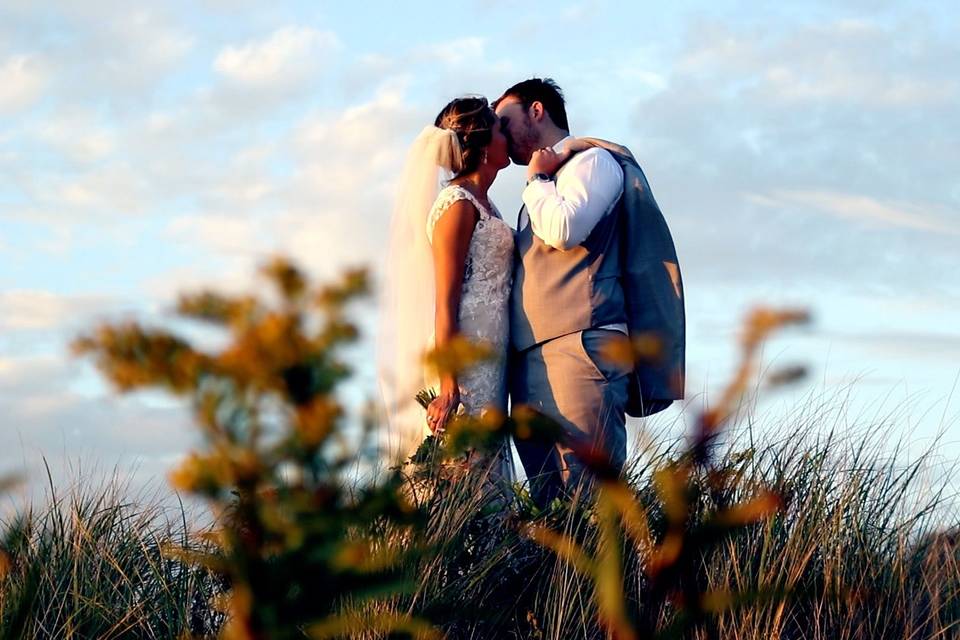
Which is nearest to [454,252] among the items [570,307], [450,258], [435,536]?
[450,258]

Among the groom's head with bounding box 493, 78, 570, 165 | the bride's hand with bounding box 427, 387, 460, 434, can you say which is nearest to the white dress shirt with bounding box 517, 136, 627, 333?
the groom's head with bounding box 493, 78, 570, 165

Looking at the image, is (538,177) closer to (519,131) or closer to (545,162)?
(545,162)

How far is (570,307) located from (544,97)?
110 centimetres

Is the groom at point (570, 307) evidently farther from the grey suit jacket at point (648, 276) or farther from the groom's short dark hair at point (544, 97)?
the groom's short dark hair at point (544, 97)

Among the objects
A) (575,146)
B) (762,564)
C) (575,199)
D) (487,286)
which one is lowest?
(762,564)

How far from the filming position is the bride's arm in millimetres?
4566

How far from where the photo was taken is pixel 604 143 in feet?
15.9

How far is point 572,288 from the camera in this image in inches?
176

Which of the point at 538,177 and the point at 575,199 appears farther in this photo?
the point at 538,177

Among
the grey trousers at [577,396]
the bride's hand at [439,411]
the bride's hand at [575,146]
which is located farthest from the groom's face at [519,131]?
the bride's hand at [439,411]

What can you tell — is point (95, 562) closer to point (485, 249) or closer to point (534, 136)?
→ point (485, 249)

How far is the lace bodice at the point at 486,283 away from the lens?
15.1 ft

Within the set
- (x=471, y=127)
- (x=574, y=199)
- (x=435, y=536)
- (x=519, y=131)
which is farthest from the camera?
(x=519, y=131)

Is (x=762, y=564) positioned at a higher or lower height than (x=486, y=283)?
lower
